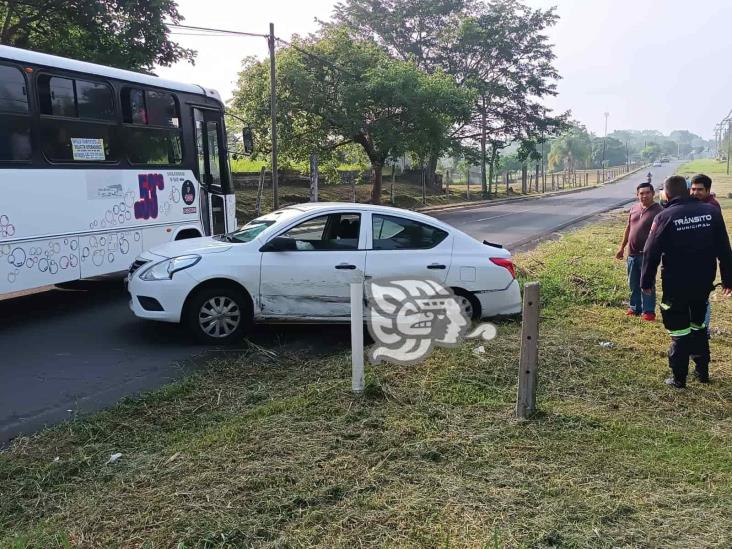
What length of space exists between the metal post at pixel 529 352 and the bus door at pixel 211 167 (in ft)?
24.0

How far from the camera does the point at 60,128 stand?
7566 millimetres

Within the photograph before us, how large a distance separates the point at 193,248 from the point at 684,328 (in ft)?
16.1

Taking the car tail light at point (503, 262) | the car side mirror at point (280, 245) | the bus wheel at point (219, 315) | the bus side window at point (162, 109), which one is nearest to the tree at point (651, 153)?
the bus side window at point (162, 109)

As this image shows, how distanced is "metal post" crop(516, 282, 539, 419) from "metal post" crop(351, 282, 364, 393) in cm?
121

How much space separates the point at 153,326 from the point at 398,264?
3.06 metres

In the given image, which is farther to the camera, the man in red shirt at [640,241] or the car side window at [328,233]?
the man in red shirt at [640,241]

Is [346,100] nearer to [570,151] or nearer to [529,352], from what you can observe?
[529,352]

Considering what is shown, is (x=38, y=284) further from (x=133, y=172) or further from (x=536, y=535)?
(x=536, y=535)

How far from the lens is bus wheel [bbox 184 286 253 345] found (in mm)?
6285

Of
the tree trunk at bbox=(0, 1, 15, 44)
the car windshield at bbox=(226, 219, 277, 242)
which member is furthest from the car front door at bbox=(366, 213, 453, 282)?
the tree trunk at bbox=(0, 1, 15, 44)

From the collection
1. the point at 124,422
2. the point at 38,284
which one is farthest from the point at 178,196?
the point at 124,422

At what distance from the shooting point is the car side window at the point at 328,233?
21.2ft

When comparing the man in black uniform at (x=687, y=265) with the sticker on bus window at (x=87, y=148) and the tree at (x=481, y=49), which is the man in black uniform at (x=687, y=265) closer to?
the sticker on bus window at (x=87, y=148)

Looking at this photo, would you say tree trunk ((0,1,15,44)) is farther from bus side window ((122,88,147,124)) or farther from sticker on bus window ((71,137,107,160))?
sticker on bus window ((71,137,107,160))
